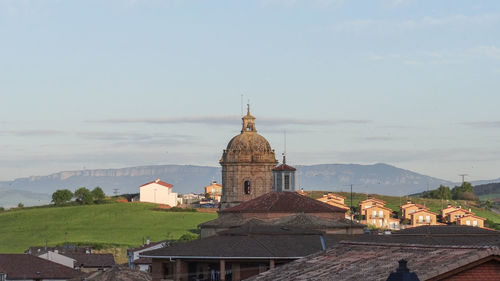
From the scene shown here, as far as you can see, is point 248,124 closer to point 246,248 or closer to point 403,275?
point 246,248

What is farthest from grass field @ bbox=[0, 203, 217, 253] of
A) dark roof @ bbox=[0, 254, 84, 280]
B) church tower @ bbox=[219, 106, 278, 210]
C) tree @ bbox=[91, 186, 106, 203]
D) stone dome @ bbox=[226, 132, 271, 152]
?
dark roof @ bbox=[0, 254, 84, 280]

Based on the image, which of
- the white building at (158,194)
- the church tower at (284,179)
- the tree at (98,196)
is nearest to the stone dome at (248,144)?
the church tower at (284,179)

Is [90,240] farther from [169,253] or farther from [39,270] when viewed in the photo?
[169,253]

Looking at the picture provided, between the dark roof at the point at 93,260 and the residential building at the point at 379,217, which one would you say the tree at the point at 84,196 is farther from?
the dark roof at the point at 93,260

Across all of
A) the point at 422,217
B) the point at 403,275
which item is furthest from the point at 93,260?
the point at 403,275

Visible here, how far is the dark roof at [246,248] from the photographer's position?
2196 inches

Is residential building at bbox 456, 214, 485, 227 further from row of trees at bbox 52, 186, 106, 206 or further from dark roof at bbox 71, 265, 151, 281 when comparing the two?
dark roof at bbox 71, 265, 151, 281

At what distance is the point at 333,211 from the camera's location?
86.1 m

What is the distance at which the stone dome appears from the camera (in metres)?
115

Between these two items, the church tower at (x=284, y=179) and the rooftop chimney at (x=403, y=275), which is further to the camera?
the church tower at (x=284, y=179)

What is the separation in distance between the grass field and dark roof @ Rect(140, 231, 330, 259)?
2839 inches

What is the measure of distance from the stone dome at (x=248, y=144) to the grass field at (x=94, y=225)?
22.7 meters

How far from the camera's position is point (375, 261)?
27.8 m

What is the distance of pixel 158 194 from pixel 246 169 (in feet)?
272
